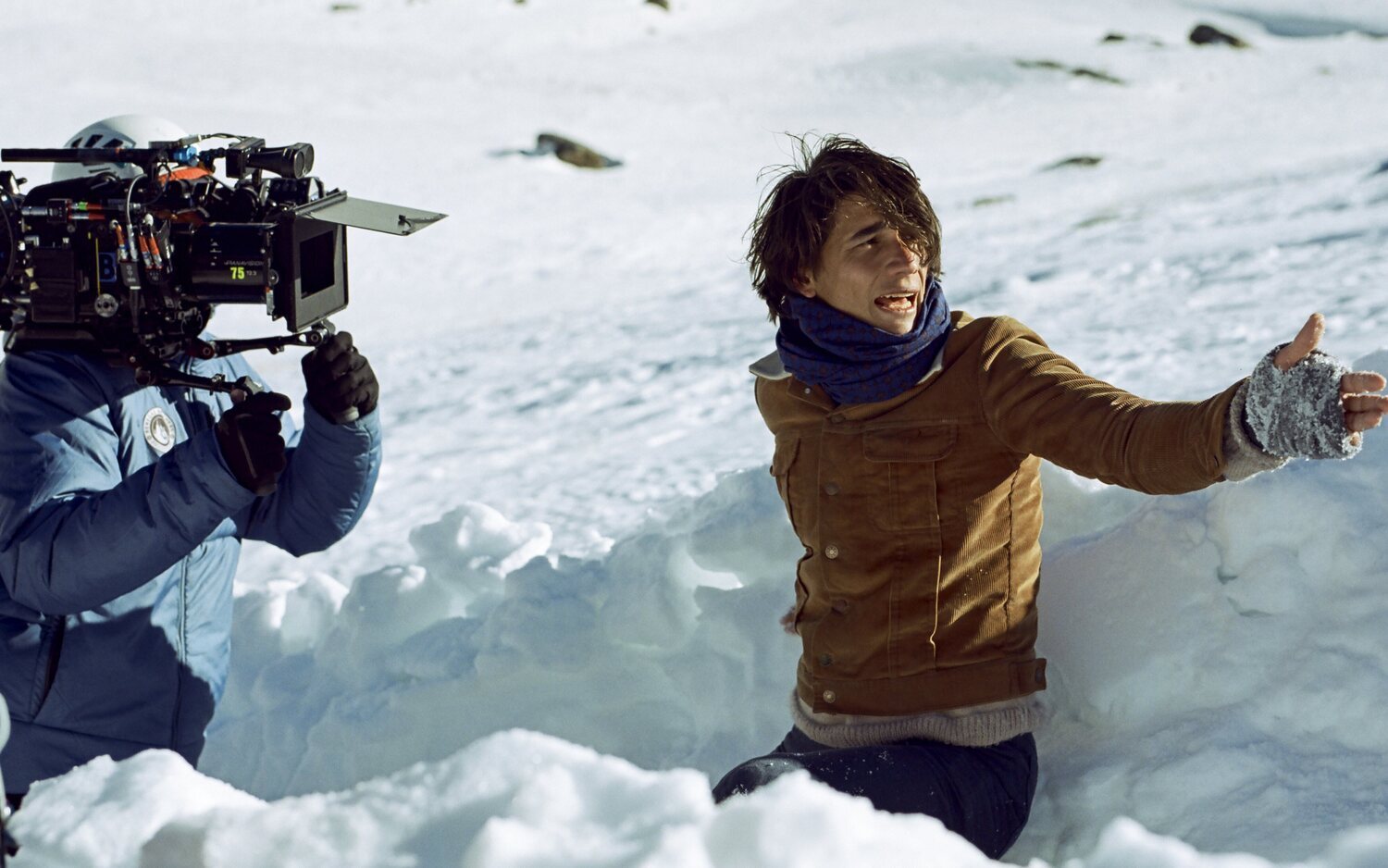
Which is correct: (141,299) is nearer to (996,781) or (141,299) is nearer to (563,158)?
(996,781)

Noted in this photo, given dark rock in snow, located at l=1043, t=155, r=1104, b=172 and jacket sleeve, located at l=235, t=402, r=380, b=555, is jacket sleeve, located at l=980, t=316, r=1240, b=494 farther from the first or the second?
dark rock in snow, located at l=1043, t=155, r=1104, b=172

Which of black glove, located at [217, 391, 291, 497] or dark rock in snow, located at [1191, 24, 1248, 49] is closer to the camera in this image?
black glove, located at [217, 391, 291, 497]

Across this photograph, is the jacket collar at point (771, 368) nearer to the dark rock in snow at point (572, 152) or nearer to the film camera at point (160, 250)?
the film camera at point (160, 250)

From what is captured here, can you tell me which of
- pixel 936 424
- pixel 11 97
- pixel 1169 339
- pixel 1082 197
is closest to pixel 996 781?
pixel 936 424

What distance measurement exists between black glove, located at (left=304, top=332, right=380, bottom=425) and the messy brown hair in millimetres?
765

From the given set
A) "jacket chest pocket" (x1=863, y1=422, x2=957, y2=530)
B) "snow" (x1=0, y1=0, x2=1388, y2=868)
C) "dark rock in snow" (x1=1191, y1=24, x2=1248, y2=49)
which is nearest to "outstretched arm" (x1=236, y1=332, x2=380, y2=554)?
"snow" (x1=0, y1=0, x2=1388, y2=868)

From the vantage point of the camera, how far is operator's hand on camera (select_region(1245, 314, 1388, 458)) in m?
1.82

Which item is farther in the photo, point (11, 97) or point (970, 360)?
point (11, 97)

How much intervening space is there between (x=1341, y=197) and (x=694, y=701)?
676 centimetres

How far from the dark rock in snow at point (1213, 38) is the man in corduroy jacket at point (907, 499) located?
19635 mm

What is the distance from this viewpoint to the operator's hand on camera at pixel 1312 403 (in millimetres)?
1824

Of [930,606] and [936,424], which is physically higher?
[936,424]

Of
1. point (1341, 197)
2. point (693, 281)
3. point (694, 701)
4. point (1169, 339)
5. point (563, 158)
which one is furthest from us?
point (563, 158)

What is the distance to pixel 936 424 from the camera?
2.29 metres
